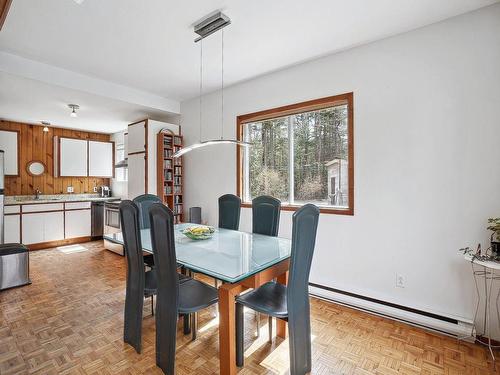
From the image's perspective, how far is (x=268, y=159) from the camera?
3.59m

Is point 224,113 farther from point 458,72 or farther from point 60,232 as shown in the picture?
point 60,232

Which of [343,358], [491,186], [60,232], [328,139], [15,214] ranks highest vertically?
[328,139]

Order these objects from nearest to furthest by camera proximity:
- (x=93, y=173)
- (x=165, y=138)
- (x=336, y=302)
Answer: (x=336, y=302), (x=165, y=138), (x=93, y=173)

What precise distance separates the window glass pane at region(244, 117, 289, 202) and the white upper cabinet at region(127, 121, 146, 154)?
1.79 meters

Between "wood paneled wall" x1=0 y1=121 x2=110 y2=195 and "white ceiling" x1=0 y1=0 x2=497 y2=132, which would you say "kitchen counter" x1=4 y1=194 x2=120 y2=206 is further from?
"white ceiling" x1=0 y1=0 x2=497 y2=132

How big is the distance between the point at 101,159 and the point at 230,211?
14.8 feet

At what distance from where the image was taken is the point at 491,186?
2064mm

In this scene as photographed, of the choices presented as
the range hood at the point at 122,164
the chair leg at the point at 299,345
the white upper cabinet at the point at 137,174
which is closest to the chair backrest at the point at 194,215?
the white upper cabinet at the point at 137,174

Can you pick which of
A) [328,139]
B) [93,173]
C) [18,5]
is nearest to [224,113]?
[328,139]

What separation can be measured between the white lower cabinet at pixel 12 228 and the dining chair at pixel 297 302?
4887 millimetres

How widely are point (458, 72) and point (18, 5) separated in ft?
11.7

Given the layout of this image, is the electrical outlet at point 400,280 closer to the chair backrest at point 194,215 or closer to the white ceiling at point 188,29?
the white ceiling at point 188,29

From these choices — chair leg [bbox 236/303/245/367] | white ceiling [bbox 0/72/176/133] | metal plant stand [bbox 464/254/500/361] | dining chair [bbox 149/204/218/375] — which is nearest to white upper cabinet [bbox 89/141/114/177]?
white ceiling [bbox 0/72/176/133]

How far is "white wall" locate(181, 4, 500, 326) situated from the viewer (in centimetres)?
211
